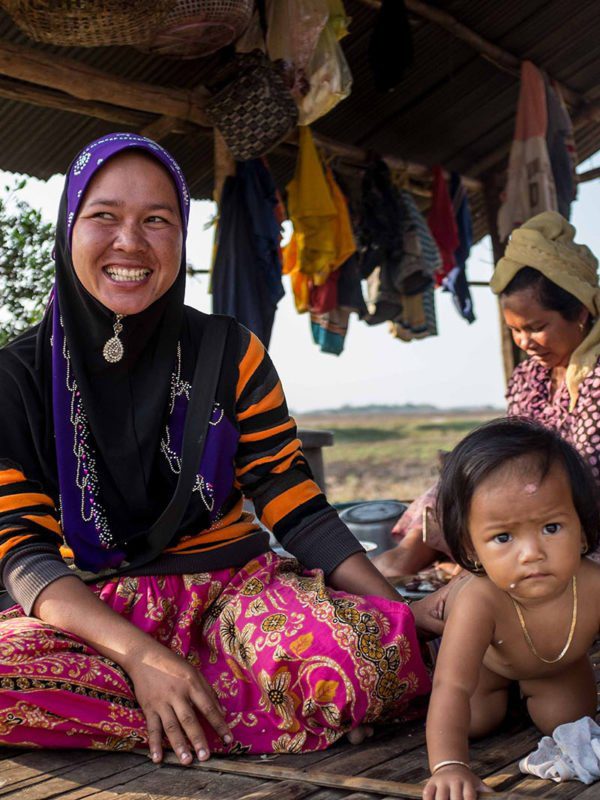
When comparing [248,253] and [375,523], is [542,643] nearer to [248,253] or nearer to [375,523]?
[375,523]

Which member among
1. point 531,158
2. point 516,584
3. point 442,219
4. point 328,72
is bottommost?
point 516,584

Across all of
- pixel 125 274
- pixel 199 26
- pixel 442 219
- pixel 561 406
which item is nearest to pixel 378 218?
pixel 442 219

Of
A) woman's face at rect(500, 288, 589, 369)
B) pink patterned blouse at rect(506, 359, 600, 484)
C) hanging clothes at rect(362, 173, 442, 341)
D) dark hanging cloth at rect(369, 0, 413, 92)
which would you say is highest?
dark hanging cloth at rect(369, 0, 413, 92)

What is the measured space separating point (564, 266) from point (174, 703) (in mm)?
1946

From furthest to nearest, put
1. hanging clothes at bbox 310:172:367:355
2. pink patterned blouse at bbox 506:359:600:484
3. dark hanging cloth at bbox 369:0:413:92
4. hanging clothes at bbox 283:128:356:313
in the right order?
hanging clothes at bbox 310:172:367:355
hanging clothes at bbox 283:128:356:313
dark hanging cloth at bbox 369:0:413:92
pink patterned blouse at bbox 506:359:600:484

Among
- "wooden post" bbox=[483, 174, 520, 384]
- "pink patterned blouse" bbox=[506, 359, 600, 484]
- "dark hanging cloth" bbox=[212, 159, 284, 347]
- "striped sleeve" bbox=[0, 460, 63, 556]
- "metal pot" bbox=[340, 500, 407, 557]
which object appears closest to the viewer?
"striped sleeve" bbox=[0, 460, 63, 556]

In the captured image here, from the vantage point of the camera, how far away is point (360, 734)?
1.90 m

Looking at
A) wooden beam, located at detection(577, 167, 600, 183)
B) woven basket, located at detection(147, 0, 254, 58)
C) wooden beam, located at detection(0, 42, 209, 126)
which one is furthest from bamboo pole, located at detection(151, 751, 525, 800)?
wooden beam, located at detection(577, 167, 600, 183)

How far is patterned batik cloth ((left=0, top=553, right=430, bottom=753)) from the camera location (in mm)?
1824

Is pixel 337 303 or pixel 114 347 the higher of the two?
pixel 337 303

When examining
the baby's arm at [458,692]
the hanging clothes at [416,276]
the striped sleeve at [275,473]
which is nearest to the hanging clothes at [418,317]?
the hanging clothes at [416,276]

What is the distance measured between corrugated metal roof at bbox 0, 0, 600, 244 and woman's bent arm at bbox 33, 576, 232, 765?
332 cm

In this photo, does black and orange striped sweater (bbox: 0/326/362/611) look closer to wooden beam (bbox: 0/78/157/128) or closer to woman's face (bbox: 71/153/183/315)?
woman's face (bbox: 71/153/183/315)

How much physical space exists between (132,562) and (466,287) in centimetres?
509
